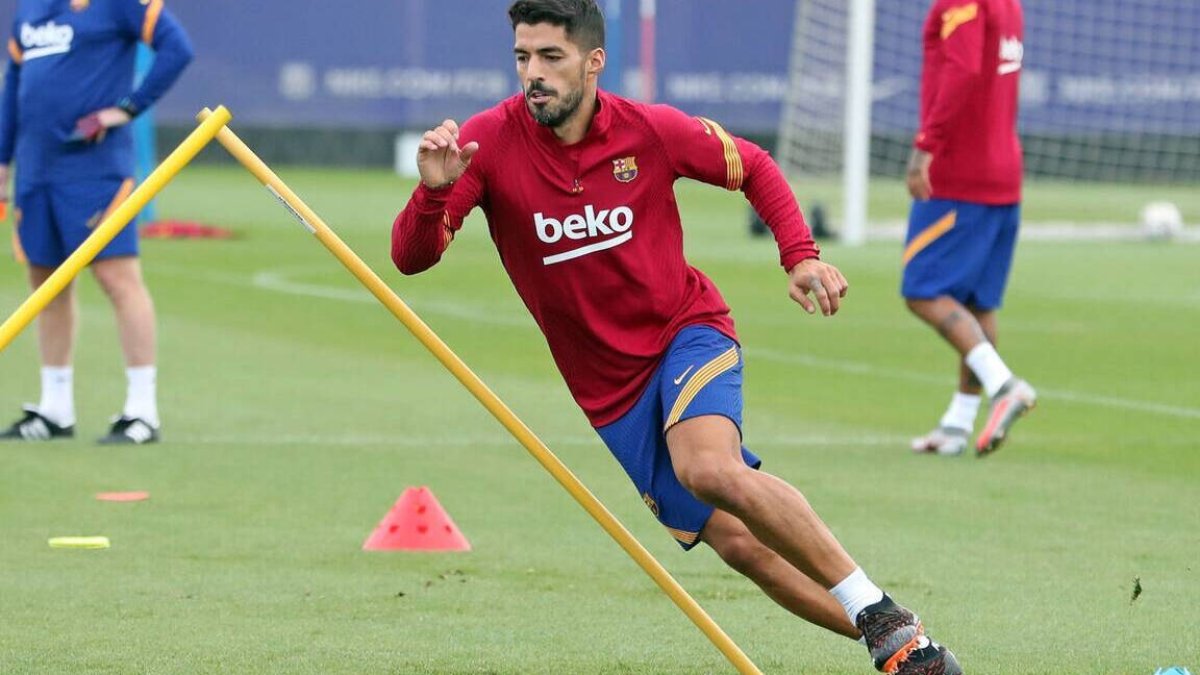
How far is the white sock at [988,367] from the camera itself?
10188 mm

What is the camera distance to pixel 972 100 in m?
11.0

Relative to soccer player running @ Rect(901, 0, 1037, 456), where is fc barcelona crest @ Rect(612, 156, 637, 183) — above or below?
above

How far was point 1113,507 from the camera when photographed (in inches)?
354

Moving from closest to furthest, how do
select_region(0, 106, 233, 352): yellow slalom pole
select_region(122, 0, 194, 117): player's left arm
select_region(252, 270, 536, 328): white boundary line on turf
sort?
1. select_region(0, 106, 233, 352): yellow slalom pole
2. select_region(122, 0, 194, 117): player's left arm
3. select_region(252, 270, 536, 328): white boundary line on turf

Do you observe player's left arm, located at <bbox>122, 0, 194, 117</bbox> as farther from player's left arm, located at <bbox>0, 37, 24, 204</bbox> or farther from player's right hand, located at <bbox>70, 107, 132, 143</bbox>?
player's left arm, located at <bbox>0, 37, 24, 204</bbox>

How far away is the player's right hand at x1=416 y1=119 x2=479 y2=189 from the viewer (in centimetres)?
555

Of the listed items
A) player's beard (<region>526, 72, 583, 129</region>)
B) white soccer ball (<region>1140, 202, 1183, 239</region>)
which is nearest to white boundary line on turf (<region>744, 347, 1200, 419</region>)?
player's beard (<region>526, 72, 583, 129</region>)

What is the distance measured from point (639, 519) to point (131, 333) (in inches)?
127


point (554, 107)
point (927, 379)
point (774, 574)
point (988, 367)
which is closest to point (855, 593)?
point (774, 574)

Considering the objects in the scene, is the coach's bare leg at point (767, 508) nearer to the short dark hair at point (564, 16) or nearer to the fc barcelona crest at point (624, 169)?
the fc barcelona crest at point (624, 169)

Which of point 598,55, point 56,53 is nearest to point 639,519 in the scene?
point 598,55

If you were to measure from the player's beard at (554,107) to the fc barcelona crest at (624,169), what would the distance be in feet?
0.71

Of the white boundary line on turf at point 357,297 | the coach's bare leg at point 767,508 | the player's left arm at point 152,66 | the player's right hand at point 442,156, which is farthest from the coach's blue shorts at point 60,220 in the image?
the white boundary line on turf at point 357,297

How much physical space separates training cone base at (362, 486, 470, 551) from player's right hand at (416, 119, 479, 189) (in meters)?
2.50
